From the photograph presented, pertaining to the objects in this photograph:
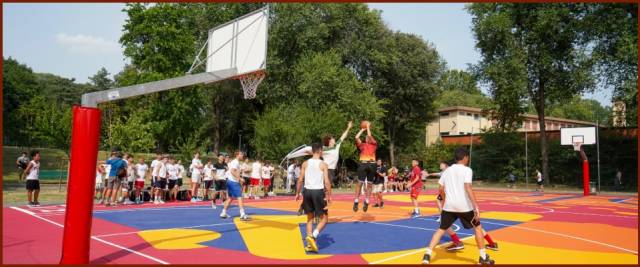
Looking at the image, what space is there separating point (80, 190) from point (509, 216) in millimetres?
12947

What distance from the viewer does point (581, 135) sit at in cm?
3203

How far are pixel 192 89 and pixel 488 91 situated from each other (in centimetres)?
2667

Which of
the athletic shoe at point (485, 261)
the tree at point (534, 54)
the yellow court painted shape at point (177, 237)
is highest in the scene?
the tree at point (534, 54)

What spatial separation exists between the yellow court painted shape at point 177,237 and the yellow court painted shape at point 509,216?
29.4 ft

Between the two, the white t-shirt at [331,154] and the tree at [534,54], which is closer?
the white t-shirt at [331,154]

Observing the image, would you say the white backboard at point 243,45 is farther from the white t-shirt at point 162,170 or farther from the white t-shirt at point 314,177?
the white t-shirt at point 162,170

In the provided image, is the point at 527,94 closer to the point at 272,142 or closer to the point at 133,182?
the point at 272,142

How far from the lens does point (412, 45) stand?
51000 millimetres

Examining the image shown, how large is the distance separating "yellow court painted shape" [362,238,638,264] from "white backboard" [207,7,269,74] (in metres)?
6.35

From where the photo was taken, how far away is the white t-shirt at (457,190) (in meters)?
8.31

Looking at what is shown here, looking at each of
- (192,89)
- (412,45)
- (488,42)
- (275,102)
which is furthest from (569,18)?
(192,89)

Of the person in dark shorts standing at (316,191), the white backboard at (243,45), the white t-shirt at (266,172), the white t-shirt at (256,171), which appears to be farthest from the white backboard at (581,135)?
the person in dark shorts standing at (316,191)

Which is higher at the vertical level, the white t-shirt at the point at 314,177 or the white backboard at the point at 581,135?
the white backboard at the point at 581,135

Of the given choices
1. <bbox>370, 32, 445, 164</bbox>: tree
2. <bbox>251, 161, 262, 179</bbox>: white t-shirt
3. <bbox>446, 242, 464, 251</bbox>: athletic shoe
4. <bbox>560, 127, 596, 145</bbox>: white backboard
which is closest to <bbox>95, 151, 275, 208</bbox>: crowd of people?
<bbox>251, 161, 262, 179</bbox>: white t-shirt
